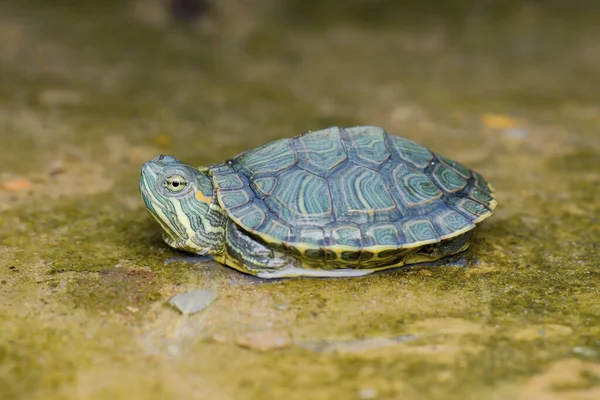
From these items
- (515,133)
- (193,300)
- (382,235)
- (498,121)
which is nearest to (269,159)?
(382,235)

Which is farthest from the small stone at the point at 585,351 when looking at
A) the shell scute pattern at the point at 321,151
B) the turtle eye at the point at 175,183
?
the turtle eye at the point at 175,183

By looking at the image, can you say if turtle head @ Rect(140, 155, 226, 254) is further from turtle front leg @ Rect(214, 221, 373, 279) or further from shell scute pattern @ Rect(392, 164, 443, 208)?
shell scute pattern @ Rect(392, 164, 443, 208)

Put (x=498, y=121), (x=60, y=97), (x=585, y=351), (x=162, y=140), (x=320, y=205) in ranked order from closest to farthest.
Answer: (x=585, y=351) → (x=320, y=205) → (x=162, y=140) → (x=498, y=121) → (x=60, y=97)

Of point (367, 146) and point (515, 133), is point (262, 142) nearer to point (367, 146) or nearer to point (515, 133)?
point (367, 146)

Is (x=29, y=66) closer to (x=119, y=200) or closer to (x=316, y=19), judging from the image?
(x=119, y=200)

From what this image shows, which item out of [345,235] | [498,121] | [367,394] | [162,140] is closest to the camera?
[367,394]

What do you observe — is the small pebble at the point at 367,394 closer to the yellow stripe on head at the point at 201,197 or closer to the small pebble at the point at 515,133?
the yellow stripe on head at the point at 201,197
